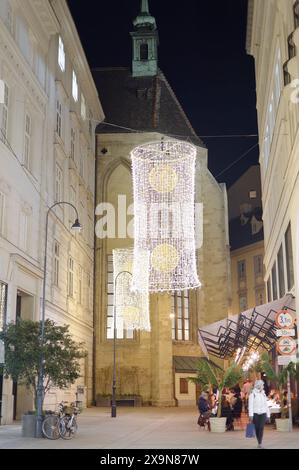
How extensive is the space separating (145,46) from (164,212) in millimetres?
27093

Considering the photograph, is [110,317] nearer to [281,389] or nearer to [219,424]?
[219,424]

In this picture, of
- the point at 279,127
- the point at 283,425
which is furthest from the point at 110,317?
the point at 283,425

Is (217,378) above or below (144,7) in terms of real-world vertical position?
below

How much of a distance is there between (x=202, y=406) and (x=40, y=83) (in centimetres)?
1691

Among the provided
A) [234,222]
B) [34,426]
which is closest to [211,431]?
[34,426]

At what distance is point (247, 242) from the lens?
213 feet

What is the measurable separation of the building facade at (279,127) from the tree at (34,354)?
382 inches

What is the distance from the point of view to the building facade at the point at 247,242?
63.1 metres

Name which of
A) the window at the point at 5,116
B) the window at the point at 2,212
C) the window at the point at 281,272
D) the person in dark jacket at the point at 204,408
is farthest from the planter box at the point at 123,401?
the window at the point at 5,116

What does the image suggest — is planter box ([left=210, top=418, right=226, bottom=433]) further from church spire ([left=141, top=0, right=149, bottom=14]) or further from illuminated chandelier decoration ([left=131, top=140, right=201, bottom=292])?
church spire ([left=141, top=0, right=149, bottom=14])

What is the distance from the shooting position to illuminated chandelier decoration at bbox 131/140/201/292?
95.2 feet

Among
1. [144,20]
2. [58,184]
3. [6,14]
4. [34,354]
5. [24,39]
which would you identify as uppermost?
[144,20]

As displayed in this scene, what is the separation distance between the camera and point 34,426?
63.7ft
